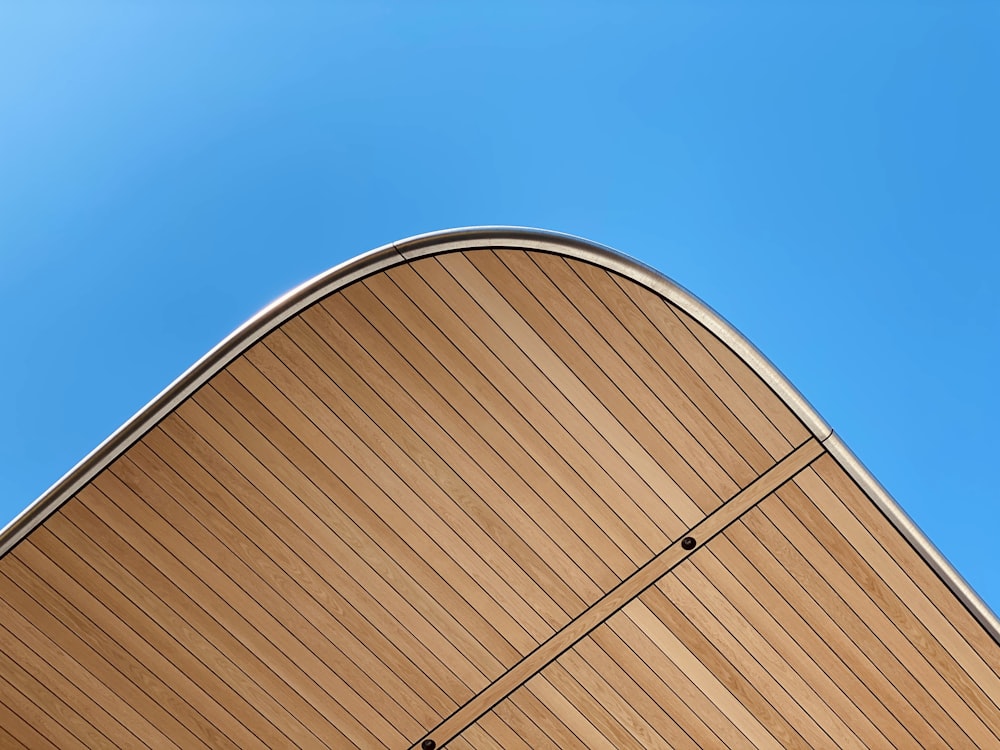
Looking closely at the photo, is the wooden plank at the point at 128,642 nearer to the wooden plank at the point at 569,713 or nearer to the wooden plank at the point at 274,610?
the wooden plank at the point at 274,610

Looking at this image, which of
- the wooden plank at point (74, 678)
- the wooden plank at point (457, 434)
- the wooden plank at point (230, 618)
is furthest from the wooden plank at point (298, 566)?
the wooden plank at point (74, 678)

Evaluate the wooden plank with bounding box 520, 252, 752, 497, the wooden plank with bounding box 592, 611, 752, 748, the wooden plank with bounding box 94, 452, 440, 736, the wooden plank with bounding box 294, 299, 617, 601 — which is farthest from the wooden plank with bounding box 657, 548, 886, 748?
the wooden plank with bounding box 94, 452, 440, 736

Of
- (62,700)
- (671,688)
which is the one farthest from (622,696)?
(62,700)

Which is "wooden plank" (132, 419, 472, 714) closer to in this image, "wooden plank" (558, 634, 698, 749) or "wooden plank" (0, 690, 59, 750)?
"wooden plank" (558, 634, 698, 749)

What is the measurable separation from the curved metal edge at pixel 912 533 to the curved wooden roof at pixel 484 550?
23 mm

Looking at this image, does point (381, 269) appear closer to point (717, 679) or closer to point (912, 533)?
point (717, 679)

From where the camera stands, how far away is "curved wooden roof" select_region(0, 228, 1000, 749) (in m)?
6.34

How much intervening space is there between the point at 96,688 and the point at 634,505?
429cm

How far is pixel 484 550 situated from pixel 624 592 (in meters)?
1.13

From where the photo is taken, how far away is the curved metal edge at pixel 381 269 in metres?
6.16

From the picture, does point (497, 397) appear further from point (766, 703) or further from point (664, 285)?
point (766, 703)

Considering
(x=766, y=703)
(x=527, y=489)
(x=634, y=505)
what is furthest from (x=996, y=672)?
(x=527, y=489)

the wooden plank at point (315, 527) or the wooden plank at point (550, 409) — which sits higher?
the wooden plank at point (550, 409)

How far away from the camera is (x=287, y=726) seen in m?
7.12
